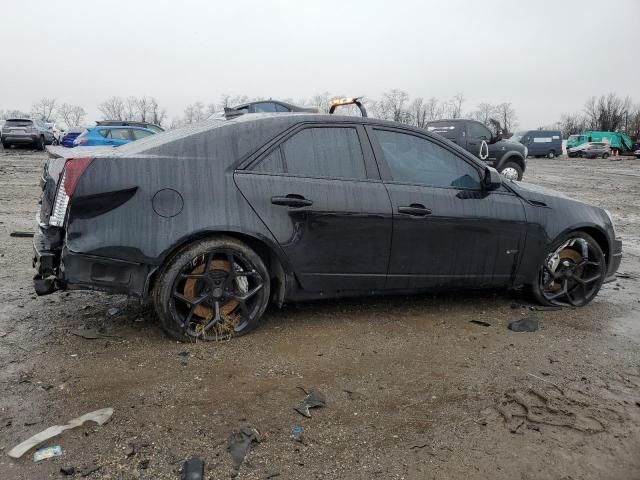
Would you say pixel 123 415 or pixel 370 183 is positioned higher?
pixel 370 183

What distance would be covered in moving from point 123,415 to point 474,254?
2765 mm

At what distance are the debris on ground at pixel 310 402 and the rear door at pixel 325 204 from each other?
0.93m

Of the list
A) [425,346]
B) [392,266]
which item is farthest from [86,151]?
[425,346]

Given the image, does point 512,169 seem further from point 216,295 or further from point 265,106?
point 216,295

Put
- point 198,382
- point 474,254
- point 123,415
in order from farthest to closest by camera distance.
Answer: point 474,254, point 198,382, point 123,415

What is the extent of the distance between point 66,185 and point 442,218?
8.44 feet

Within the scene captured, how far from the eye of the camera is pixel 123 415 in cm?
266

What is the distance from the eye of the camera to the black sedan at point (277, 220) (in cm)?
328

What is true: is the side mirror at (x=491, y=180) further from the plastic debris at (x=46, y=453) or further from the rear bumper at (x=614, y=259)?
the plastic debris at (x=46, y=453)

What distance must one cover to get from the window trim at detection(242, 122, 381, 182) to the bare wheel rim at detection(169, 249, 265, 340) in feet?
2.04

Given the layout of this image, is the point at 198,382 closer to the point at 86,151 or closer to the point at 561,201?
the point at 86,151

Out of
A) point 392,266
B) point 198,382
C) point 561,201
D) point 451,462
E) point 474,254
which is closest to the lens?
point 451,462

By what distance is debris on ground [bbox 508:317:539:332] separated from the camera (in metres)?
4.07

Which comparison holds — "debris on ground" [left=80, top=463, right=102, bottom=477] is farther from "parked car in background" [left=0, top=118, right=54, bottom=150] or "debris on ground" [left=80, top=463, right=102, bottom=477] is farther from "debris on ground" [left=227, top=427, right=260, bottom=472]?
"parked car in background" [left=0, top=118, right=54, bottom=150]
